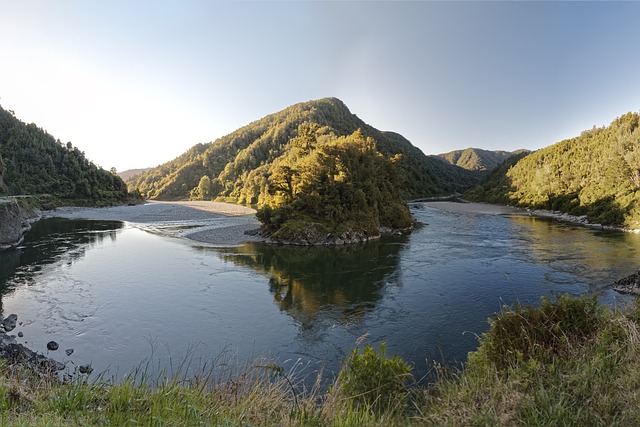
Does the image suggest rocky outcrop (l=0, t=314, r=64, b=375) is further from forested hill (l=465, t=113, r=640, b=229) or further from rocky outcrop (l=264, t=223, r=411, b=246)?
forested hill (l=465, t=113, r=640, b=229)

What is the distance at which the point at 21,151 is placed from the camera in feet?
371

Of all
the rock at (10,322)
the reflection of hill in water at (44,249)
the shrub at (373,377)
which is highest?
the shrub at (373,377)

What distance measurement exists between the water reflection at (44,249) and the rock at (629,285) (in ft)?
141

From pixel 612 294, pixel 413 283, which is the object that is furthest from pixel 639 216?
pixel 413 283

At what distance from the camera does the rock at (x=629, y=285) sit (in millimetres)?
22984

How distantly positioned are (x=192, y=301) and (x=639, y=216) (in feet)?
209

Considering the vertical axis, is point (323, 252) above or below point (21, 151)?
below

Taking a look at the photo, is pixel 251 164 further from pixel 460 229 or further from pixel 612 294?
pixel 612 294

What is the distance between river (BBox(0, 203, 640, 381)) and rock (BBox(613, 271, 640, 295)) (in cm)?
90

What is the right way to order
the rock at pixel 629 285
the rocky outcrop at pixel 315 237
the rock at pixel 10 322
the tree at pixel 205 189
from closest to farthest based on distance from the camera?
the rock at pixel 10 322 < the rock at pixel 629 285 < the rocky outcrop at pixel 315 237 < the tree at pixel 205 189

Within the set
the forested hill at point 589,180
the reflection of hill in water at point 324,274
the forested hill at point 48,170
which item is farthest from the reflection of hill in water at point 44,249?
the forested hill at point 589,180

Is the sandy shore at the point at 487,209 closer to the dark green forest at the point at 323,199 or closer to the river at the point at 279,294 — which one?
the river at the point at 279,294

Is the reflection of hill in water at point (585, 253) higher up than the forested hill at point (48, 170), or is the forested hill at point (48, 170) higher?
the forested hill at point (48, 170)

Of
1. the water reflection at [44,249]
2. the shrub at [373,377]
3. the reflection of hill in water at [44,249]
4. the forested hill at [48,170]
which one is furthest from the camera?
the forested hill at [48,170]
